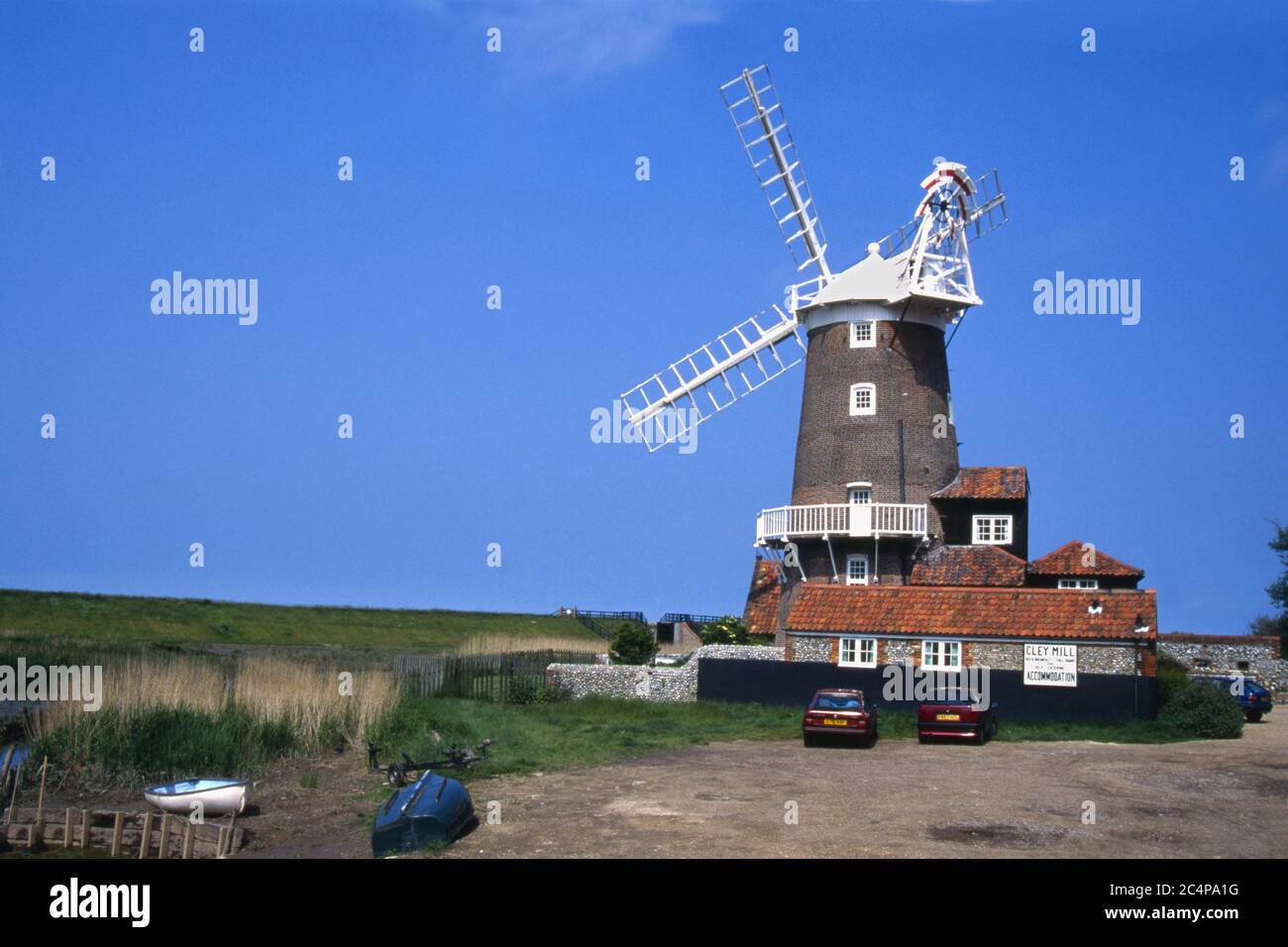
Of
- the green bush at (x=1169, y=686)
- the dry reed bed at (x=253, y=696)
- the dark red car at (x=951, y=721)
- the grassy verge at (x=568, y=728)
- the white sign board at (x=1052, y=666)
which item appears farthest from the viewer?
the green bush at (x=1169, y=686)

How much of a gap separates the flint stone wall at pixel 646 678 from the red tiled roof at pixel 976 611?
8.35 feet

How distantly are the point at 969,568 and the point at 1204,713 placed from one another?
9806 mm

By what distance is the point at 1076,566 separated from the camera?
42.4 metres

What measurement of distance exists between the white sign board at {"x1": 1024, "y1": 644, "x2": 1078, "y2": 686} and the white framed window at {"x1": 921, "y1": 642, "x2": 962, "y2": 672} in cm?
194

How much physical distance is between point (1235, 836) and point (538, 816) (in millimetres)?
9900

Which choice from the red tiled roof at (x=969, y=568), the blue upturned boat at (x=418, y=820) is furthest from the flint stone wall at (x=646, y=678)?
the blue upturned boat at (x=418, y=820)

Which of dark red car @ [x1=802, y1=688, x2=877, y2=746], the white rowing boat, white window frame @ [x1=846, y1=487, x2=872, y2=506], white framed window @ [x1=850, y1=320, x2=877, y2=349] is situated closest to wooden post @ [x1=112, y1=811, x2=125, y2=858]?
the white rowing boat

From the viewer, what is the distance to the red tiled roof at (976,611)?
1361 inches

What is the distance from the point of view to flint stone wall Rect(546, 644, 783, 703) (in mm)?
40125

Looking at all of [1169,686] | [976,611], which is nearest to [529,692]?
[976,611]

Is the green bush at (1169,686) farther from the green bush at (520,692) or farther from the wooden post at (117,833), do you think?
the wooden post at (117,833)
